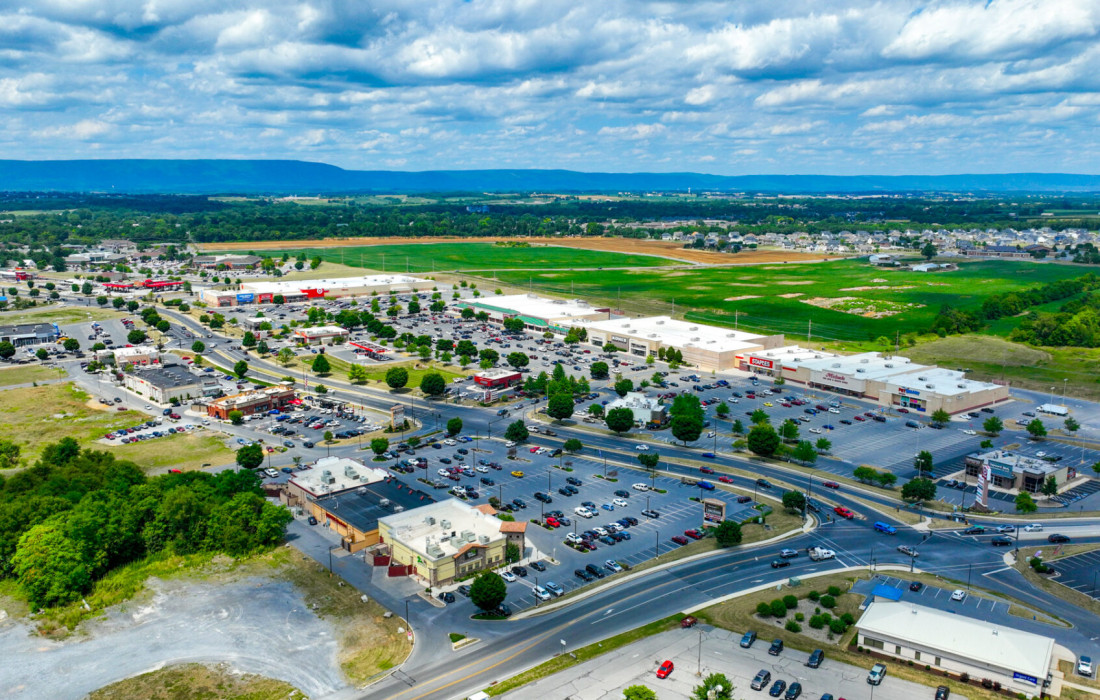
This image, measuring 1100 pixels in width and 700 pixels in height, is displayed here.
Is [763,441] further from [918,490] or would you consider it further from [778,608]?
[778,608]

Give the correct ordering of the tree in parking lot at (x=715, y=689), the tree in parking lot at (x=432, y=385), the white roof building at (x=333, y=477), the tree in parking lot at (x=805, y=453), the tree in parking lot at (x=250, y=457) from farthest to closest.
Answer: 1. the tree in parking lot at (x=432, y=385)
2. the tree in parking lot at (x=805, y=453)
3. the tree in parking lot at (x=250, y=457)
4. the white roof building at (x=333, y=477)
5. the tree in parking lot at (x=715, y=689)

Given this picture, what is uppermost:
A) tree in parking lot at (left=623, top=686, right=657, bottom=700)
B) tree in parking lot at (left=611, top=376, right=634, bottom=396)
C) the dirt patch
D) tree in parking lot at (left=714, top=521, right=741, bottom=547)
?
the dirt patch

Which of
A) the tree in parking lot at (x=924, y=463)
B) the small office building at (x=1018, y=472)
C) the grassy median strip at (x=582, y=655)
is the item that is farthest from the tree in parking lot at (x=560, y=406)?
the grassy median strip at (x=582, y=655)

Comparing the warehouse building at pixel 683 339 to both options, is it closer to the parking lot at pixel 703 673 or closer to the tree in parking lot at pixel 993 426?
the tree in parking lot at pixel 993 426

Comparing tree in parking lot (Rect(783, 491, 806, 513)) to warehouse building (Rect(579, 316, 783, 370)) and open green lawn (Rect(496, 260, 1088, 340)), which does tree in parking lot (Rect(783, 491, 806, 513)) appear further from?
open green lawn (Rect(496, 260, 1088, 340))

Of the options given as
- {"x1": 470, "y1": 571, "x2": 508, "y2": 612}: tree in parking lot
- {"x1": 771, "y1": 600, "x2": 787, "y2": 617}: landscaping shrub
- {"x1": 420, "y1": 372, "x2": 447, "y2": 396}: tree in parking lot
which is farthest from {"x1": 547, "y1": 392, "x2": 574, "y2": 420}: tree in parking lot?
{"x1": 771, "y1": 600, "x2": 787, "y2": 617}: landscaping shrub

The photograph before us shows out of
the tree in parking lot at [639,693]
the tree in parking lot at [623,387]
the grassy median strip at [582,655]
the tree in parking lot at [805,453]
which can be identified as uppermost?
the tree in parking lot at [623,387]

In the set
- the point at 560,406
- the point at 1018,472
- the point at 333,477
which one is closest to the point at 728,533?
the point at 1018,472
